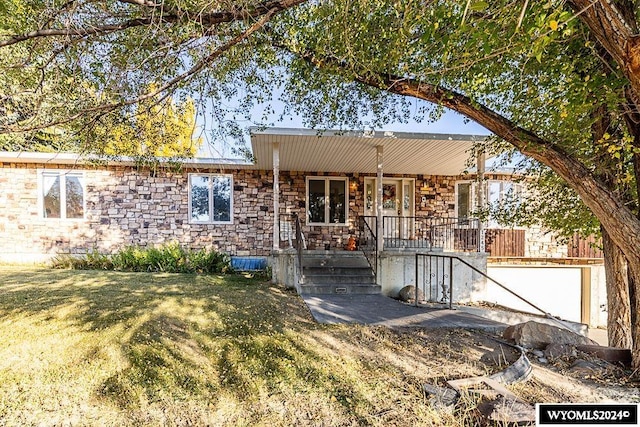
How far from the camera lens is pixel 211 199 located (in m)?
10.6

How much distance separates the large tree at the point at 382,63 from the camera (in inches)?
118

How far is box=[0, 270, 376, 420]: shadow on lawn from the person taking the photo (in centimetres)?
316

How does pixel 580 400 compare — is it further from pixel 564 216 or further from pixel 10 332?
pixel 10 332

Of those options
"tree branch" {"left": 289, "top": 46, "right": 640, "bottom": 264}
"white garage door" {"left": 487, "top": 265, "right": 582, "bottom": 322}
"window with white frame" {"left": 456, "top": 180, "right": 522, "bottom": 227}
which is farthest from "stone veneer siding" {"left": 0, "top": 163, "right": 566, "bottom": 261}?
"tree branch" {"left": 289, "top": 46, "right": 640, "bottom": 264}

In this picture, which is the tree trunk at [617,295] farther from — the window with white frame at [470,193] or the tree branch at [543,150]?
the window with white frame at [470,193]

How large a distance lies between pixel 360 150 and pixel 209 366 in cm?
586

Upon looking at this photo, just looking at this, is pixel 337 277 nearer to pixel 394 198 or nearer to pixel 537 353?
pixel 537 353

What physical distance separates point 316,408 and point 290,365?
711mm

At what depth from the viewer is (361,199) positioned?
1092 cm

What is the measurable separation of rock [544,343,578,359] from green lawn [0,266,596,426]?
0.69 metres

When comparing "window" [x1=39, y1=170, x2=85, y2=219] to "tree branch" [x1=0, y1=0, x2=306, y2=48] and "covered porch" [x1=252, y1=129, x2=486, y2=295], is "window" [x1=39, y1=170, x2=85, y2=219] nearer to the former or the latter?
"covered porch" [x1=252, y1=129, x2=486, y2=295]

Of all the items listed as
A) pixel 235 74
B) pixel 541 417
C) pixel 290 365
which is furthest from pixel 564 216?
pixel 235 74

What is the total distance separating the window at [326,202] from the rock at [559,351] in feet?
23.8

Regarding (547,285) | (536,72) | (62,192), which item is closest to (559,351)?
(536,72)
